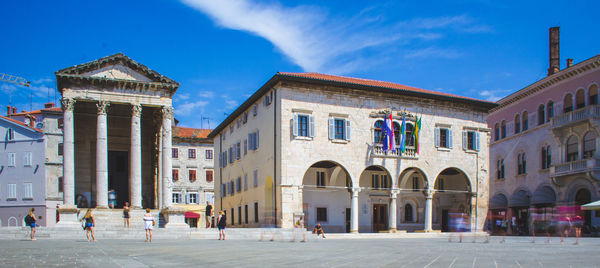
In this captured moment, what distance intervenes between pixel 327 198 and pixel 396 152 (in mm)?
5860

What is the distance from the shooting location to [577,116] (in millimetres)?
39750

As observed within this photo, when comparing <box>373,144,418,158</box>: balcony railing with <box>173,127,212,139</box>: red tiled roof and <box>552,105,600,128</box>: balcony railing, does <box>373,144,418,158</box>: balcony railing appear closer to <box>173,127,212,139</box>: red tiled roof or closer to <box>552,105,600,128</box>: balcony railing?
<box>552,105,600,128</box>: balcony railing

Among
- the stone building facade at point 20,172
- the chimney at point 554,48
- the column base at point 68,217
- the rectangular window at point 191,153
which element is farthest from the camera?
the rectangular window at point 191,153

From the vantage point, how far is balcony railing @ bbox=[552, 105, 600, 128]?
3816 cm

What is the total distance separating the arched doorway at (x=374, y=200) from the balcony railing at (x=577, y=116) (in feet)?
44.1

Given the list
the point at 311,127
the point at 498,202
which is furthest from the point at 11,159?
the point at 498,202

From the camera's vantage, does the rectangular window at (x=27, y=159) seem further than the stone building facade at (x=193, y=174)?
No

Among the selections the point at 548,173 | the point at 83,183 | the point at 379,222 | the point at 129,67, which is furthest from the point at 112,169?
the point at 548,173

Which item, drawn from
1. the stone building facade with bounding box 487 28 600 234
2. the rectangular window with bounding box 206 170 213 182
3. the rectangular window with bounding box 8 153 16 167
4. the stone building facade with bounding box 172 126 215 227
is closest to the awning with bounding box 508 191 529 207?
the stone building facade with bounding box 487 28 600 234

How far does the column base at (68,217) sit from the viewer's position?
29.8m

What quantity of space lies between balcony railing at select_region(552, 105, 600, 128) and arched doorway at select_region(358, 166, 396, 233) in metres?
13.4

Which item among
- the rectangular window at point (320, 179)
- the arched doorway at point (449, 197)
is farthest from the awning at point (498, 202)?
the rectangular window at point (320, 179)

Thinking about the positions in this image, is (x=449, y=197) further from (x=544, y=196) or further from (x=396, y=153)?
(x=396, y=153)

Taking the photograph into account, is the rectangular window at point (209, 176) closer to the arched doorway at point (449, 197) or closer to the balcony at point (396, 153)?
the arched doorway at point (449, 197)
